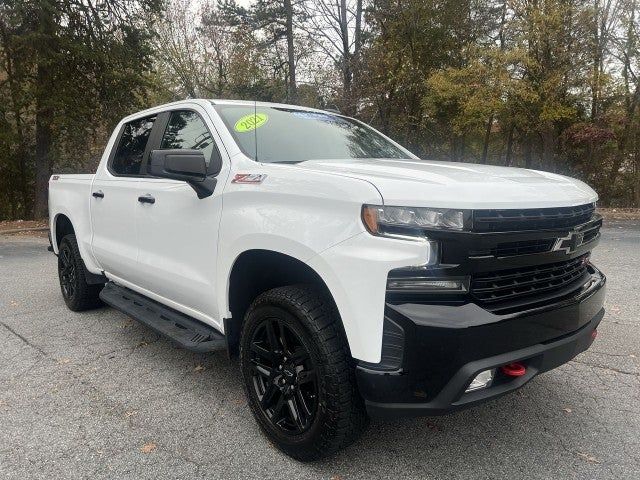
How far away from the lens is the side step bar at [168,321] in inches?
118

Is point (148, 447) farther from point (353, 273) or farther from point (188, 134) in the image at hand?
point (188, 134)

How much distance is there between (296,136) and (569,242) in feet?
5.77

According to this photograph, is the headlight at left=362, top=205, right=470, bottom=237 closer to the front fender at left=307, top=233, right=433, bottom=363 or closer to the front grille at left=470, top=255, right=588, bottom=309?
the front fender at left=307, top=233, right=433, bottom=363

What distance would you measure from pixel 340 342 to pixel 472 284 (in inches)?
24.7

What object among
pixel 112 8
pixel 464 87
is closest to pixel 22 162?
pixel 112 8

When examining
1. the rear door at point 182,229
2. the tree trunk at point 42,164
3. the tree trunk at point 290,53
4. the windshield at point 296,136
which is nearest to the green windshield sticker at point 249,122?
the windshield at point 296,136

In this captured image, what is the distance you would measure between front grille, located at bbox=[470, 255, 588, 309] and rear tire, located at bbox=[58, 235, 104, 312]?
403 cm

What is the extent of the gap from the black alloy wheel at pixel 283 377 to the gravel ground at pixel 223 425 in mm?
213

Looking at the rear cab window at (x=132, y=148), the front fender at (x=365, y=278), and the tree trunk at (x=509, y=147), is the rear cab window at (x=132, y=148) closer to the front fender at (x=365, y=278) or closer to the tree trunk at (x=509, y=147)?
the front fender at (x=365, y=278)

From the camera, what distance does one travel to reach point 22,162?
22422 millimetres

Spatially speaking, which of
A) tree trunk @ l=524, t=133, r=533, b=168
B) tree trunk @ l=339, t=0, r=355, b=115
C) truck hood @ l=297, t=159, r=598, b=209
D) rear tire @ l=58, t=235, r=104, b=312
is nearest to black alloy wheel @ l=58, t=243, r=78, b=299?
rear tire @ l=58, t=235, r=104, b=312

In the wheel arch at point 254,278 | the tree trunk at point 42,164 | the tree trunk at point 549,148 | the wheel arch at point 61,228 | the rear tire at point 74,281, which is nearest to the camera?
the wheel arch at point 254,278

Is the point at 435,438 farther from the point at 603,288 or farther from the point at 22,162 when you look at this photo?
the point at 22,162

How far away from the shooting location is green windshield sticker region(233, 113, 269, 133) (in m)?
3.11
